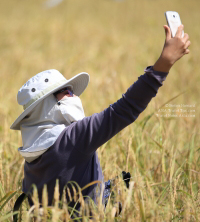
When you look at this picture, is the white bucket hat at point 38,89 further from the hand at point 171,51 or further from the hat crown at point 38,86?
the hand at point 171,51

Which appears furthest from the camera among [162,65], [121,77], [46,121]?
[121,77]

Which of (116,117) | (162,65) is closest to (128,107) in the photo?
(116,117)

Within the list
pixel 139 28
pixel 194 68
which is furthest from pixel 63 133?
pixel 139 28

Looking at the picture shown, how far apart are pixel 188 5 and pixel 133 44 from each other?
338 cm

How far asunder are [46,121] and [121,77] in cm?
209

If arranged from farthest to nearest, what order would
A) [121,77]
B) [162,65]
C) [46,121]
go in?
1. [121,77]
2. [46,121]
3. [162,65]

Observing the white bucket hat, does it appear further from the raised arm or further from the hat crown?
the raised arm

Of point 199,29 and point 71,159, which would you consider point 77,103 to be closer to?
point 71,159

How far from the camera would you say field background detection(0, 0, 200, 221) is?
5.12 feet

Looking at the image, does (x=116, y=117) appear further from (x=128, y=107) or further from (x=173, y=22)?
(x=173, y=22)

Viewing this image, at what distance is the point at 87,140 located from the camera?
119 centimetres

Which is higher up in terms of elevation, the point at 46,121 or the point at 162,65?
the point at 162,65

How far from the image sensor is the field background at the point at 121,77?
5.12ft

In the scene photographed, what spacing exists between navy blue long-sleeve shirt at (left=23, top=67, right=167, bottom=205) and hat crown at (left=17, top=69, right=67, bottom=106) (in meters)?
0.20
